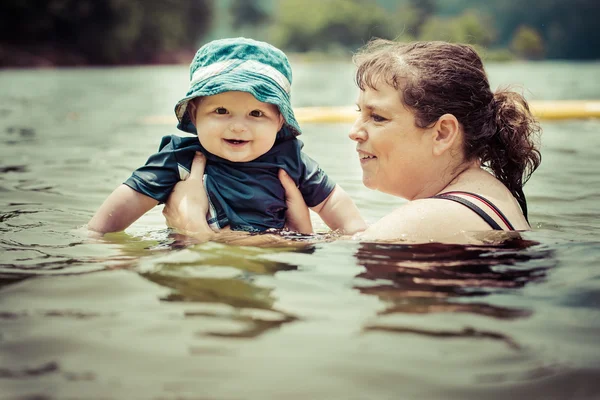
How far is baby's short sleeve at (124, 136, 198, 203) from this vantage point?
11.4 feet

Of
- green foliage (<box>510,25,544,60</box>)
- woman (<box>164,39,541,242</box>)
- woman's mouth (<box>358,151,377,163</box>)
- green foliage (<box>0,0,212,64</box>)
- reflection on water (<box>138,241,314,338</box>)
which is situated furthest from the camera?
green foliage (<box>510,25,544,60</box>)

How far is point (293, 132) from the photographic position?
3.75 m

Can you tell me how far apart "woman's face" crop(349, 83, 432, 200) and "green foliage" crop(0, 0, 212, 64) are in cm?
4980

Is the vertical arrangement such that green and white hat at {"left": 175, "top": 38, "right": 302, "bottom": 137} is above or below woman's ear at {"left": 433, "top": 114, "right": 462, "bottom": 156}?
above

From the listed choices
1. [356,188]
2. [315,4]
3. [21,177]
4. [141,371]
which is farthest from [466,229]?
[315,4]

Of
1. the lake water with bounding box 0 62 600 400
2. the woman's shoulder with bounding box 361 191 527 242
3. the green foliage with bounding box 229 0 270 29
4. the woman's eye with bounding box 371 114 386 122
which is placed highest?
the green foliage with bounding box 229 0 270 29

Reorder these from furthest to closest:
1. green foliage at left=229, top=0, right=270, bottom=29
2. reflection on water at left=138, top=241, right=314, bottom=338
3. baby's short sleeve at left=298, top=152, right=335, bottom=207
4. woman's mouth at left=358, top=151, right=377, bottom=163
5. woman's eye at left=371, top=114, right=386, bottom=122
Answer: green foliage at left=229, top=0, right=270, bottom=29 → baby's short sleeve at left=298, top=152, right=335, bottom=207 → woman's mouth at left=358, top=151, right=377, bottom=163 → woman's eye at left=371, top=114, right=386, bottom=122 → reflection on water at left=138, top=241, right=314, bottom=338

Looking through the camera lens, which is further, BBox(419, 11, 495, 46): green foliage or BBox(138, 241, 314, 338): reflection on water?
BBox(419, 11, 495, 46): green foliage

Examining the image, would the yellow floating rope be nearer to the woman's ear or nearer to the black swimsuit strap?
the woman's ear

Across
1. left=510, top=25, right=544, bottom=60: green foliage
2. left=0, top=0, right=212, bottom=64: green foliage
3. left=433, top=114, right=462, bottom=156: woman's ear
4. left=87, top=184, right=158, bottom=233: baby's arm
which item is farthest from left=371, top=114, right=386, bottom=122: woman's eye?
left=510, top=25, right=544, bottom=60: green foliage

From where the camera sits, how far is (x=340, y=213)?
147 inches

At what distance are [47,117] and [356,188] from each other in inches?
323

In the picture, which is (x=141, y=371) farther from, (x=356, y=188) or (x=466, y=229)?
(x=356, y=188)

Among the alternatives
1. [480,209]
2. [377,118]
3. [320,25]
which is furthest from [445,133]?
[320,25]
